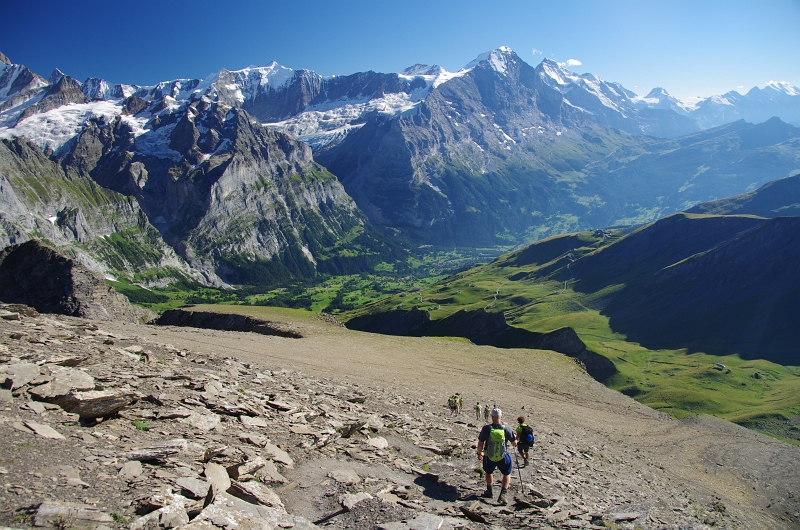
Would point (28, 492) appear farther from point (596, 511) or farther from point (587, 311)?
point (587, 311)

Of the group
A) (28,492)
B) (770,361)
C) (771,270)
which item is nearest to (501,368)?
(28,492)

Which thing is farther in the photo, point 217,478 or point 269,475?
point 269,475

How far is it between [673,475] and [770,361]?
135 m

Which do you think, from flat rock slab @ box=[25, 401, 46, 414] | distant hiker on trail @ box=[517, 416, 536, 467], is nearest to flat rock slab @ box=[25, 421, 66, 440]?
flat rock slab @ box=[25, 401, 46, 414]

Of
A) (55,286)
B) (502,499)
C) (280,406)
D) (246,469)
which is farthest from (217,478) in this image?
(55,286)

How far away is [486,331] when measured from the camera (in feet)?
377

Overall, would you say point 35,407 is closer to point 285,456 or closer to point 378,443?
point 285,456

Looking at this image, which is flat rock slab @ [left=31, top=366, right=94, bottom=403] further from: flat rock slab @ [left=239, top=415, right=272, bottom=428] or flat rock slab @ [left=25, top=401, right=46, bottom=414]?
flat rock slab @ [left=239, top=415, right=272, bottom=428]

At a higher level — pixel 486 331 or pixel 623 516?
pixel 623 516

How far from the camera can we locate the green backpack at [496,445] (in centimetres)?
1705

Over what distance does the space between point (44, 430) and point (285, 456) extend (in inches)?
287

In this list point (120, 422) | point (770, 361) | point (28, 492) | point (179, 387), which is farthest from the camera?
point (770, 361)

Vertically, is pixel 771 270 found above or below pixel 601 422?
above

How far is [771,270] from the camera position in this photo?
169000mm
